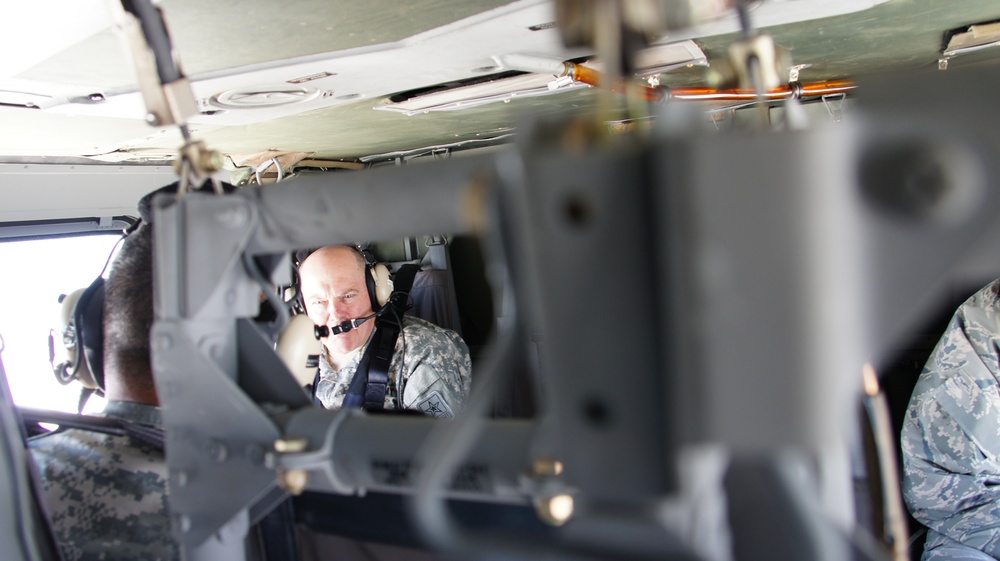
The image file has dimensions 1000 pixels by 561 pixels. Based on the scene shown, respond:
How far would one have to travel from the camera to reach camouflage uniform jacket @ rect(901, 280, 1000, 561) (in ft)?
9.07

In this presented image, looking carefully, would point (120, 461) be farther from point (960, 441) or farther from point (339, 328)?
point (960, 441)

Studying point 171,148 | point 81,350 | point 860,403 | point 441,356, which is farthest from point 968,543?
point 171,148

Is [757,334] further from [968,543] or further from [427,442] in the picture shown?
[968,543]

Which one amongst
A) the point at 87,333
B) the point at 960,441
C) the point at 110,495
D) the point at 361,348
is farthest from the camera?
the point at 361,348

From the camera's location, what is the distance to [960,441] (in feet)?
9.20

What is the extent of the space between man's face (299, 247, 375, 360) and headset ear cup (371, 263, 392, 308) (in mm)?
173

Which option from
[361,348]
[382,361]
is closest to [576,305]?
[382,361]

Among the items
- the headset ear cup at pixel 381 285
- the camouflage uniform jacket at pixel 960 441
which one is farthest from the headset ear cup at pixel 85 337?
the camouflage uniform jacket at pixel 960 441

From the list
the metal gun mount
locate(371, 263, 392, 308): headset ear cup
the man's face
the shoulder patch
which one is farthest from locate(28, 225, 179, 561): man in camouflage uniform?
locate(371, 263, 392, 308): headset ear cup

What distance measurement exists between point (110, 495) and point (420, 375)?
2157mm

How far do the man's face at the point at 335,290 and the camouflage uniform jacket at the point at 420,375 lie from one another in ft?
0.59

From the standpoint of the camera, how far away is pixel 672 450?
1.35 feet

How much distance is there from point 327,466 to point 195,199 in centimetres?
33

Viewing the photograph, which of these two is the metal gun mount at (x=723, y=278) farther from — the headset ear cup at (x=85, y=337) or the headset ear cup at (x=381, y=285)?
the headset ear cup at (x=381, y=285)
